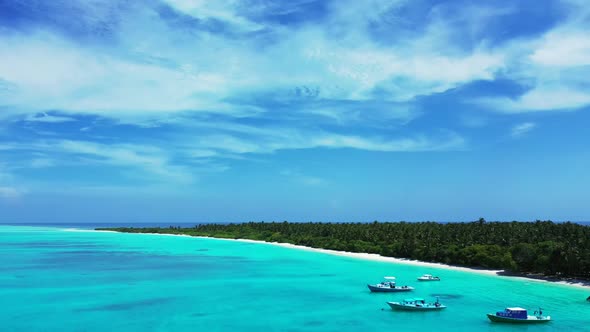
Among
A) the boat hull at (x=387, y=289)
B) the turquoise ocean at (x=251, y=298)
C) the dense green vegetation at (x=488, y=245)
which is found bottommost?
the turquoise ocean at (x=251, y=298)

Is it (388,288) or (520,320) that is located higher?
(388,288)

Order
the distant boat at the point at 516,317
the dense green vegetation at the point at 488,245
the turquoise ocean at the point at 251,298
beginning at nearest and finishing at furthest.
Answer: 1. the turquoise ocean at the point at 251,298
2. the distant boat at the point at 516,317
3. the dense green vegetation at the point at 488,245

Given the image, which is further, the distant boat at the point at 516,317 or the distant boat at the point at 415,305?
the distant boat at the point at 415,305

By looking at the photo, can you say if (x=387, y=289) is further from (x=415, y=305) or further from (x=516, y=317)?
(x=516, y=317)

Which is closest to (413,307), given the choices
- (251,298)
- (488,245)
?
(251,298)

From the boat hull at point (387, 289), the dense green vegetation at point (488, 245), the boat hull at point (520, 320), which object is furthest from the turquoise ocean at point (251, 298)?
the dense green vegetation at point (488, 245)

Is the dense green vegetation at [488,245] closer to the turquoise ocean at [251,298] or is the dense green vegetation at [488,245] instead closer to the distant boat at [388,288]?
the turquoise ocean at [251,298]

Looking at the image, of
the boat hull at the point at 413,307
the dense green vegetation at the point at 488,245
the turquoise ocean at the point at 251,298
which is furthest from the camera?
the dense green vegetation at the point at 488,245

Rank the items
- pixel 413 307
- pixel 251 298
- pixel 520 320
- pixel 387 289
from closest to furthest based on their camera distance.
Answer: pixel 520 320 < pixel 413 307 < pixel 251 298 < pixel 387 289

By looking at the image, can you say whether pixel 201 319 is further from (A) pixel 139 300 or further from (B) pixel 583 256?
(B) pixel 583 256
